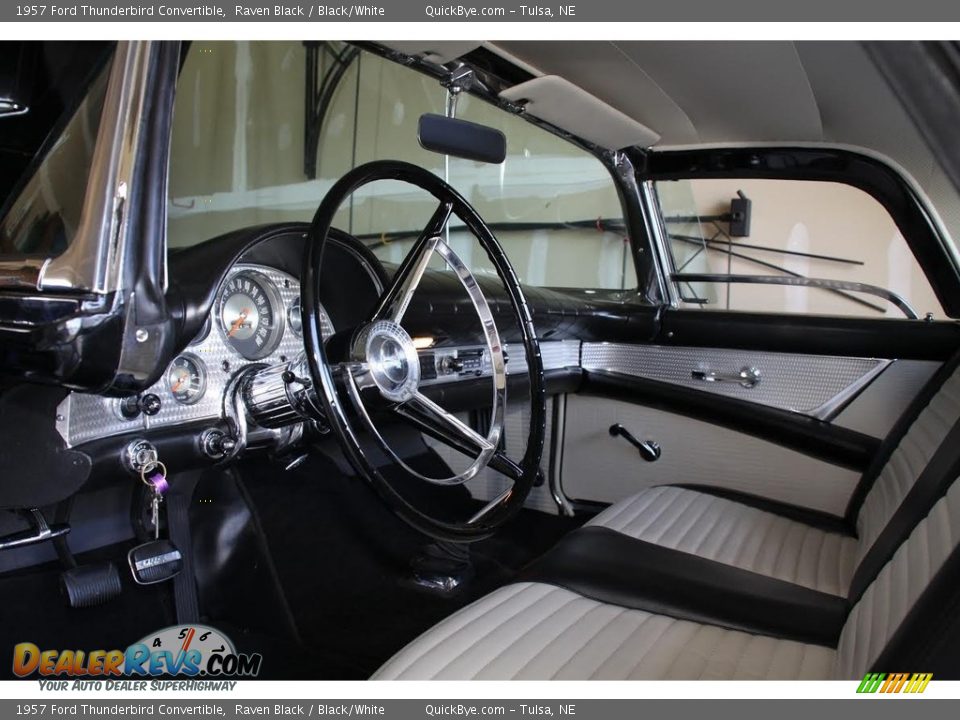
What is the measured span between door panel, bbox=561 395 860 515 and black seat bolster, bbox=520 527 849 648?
62 cm

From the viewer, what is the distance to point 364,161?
381 cm

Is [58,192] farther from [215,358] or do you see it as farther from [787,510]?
[787,510]

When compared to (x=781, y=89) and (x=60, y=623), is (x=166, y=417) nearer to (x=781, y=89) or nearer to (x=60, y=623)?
(x=60, y=623)

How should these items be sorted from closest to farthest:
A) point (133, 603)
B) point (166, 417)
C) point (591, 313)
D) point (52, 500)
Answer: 1. point (52, 500)
2. point (166, 417)
3. point (133, 603)
4. point (591, 313)

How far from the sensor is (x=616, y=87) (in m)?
1.88

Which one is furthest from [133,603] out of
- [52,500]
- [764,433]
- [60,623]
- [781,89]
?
[781,89]

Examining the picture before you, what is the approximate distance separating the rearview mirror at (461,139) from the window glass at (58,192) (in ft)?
1.98

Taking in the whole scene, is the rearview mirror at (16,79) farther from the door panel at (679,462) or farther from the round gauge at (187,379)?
the door panel at (679,462)

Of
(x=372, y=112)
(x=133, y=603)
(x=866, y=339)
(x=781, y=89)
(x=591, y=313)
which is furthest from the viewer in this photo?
(x=372, y=112)

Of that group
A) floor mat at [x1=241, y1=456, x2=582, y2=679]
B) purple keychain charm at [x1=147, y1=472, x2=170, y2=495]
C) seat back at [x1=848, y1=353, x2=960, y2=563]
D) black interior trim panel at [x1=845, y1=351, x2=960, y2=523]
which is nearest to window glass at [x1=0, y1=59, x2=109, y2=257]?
purple keychain charm at [x1=147, y1=472, x2=170, y2=495]

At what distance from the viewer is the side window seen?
220cm

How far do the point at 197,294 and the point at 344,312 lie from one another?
0.48 m

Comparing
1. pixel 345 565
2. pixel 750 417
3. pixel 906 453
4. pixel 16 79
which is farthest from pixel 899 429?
pixel 16 79

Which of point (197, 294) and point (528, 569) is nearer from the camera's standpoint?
point (197, 294)
